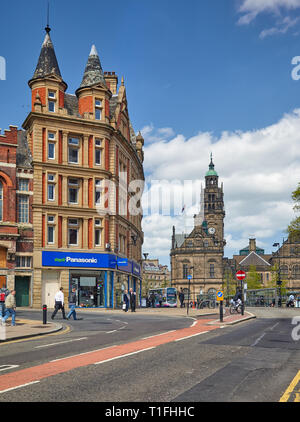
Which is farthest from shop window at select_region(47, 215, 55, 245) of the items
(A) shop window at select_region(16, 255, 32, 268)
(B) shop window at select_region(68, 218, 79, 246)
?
(A) shop window at select_region(16, 255, 32, 268)

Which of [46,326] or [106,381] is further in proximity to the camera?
[46,326]

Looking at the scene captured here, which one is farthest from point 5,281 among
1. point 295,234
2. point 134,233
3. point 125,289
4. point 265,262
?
point 265,262

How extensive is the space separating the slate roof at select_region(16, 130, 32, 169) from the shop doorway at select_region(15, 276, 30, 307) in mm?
9092

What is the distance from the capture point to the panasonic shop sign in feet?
134

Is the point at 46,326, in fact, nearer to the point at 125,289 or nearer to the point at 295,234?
A: the point at 125,289

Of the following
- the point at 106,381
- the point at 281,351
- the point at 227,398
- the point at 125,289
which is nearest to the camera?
the point at 227,398

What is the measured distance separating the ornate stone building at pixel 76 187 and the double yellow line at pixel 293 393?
33.0m

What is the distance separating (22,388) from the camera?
8.84 metres

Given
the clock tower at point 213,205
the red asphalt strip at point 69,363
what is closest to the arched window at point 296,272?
the clock tower at point 213,205

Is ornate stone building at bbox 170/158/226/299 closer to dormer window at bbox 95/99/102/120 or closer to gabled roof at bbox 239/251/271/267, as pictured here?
gabled roof at bbox 239/251/271/267

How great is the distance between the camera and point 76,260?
137 ft

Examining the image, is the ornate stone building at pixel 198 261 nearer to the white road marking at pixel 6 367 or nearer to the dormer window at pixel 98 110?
the dormer window at pixel 98 110

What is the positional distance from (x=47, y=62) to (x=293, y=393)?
40657mm

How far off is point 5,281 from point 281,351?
1140 inches
